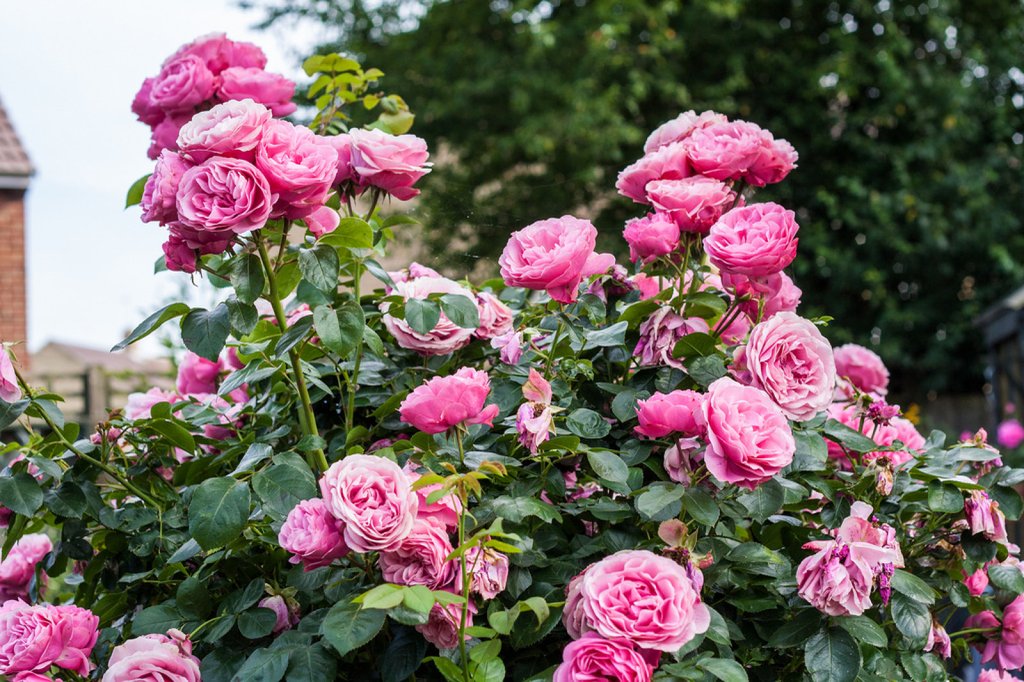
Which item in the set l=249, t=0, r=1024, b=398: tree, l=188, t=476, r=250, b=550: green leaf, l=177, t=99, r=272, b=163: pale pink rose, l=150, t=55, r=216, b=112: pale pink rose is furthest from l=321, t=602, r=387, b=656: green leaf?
l=249, t=0, r=1024, b=398: tree

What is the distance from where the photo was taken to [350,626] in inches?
43.8

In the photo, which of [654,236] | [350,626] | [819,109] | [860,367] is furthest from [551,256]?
[819,109]

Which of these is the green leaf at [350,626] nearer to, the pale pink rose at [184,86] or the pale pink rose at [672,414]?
the pale pink rose at [672,414]

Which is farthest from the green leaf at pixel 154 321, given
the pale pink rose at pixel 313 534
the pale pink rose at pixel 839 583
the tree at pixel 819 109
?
the tree at pixel 819 109

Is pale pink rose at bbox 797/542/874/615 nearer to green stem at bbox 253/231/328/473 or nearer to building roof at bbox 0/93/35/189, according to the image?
green stem at bbox 253/231/328/473

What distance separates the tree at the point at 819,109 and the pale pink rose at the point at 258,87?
329 inches

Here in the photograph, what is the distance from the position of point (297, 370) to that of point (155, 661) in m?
0.38

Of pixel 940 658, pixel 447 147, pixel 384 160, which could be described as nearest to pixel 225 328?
pixel 384 160

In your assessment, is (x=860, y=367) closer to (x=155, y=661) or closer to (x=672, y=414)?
(x=672, y=414)

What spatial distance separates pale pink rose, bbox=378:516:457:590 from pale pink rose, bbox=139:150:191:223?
443mm

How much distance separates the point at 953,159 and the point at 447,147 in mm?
5306

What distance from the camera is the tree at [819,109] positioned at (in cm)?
1041

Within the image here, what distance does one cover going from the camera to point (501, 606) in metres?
1.21

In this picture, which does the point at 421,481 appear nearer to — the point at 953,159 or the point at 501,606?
the point at 501,606
